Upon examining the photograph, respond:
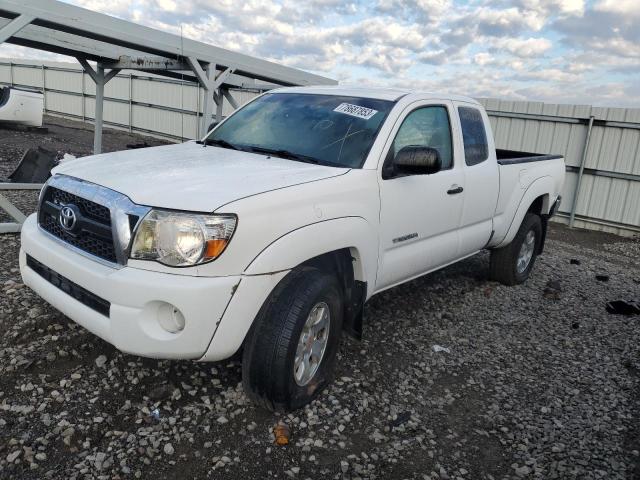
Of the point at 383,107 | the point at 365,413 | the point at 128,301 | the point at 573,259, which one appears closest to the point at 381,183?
the point at 383,107

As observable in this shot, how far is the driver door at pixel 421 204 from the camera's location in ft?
12.0

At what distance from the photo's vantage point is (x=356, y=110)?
3.94m

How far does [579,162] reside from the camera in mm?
11875

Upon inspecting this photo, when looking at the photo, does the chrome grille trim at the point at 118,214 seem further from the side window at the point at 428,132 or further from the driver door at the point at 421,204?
the side window at the point at 428,132

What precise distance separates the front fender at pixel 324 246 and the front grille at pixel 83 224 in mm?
765

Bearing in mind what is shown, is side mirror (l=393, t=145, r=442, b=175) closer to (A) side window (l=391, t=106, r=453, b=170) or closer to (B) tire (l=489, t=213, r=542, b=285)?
(A) side window (l=391, t=106, r=453, b=170)

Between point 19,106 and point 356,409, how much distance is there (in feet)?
46.8

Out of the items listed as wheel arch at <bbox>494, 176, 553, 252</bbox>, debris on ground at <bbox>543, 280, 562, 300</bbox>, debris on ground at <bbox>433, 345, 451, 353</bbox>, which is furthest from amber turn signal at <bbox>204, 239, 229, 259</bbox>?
debris on ground at <bbox>543, 280, 562, 300</bbox>

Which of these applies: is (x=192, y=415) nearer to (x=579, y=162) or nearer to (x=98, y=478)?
(x=98, y=478)

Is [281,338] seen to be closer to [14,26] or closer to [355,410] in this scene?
[355,410]

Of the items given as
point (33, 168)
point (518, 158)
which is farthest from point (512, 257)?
point (33, 168)

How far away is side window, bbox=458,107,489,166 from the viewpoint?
4707mm

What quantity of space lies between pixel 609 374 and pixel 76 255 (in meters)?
3.94

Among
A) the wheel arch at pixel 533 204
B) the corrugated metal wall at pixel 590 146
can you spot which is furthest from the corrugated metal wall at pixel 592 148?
the wheel arch at pixel 533 204
